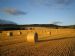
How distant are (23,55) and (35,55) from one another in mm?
687

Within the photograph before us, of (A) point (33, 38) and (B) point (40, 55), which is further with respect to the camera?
(A) point (33, 38)

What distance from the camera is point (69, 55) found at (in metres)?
9.07

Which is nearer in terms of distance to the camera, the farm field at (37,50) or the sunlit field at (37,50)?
the farm field at (37,50)

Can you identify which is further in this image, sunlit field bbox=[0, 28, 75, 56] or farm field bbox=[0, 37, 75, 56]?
sunlit field bbox=[0, 28, 75, 56]

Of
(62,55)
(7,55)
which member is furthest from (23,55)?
(62,55)

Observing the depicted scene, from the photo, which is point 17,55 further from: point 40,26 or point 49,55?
point 40,26

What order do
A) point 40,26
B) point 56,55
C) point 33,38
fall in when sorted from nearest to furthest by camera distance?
1. point 56,55
2. point 33,38
3. point 40,26

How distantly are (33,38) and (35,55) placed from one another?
7.92m

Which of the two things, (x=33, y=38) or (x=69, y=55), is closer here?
(x=69, y=55)

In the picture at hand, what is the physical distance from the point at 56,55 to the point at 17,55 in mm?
2210

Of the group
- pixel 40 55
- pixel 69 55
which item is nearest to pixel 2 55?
pixel 40 55

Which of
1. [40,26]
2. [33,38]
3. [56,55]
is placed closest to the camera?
[56,55]

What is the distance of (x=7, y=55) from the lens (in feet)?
29.4

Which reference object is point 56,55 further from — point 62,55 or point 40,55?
point 40,55
